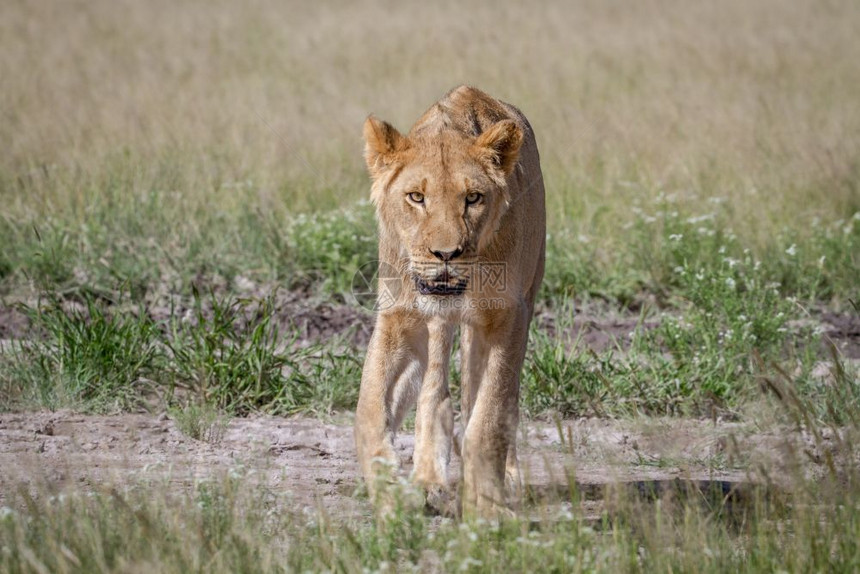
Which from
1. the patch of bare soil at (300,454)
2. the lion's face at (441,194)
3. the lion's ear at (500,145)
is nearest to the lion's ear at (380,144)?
the lion's face at (441,194)

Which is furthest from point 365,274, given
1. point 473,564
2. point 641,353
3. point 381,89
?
point 381,89

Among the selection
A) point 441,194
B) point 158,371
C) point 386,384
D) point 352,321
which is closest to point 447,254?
point 441,194

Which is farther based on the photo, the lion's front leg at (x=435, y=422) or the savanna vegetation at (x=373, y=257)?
the lion's front leg at (x=435, y=422)

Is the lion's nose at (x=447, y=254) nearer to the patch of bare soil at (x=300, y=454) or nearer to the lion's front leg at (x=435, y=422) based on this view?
the lion's front leg at (x=435, y=422)

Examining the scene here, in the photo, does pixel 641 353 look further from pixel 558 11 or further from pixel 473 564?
pixel 558 11

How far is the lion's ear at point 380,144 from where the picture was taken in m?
4.94

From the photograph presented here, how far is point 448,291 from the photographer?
4676 mm

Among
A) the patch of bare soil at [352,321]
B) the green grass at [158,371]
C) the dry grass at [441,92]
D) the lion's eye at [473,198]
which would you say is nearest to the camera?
the lion's eye at [473,198]

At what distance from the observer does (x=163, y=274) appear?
26.5 feet

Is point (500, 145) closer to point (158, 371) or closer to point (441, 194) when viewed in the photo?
point (441, 194)

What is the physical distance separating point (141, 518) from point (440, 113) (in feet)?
7.98

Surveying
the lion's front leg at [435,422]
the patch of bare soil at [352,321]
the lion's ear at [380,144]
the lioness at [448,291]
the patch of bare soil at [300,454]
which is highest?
the lion's ear at [380,144]

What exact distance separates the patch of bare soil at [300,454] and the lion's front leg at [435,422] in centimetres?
28

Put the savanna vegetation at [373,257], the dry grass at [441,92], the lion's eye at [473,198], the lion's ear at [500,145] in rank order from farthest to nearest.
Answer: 1. the dry grass at [441,92]
2. the lion's ear at [500,145]
3. the lion's eye at [473,198]
4. the savanna vegetation at [373,257]
